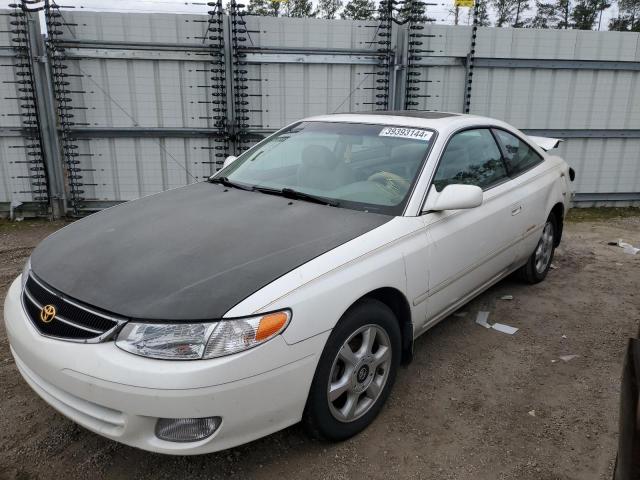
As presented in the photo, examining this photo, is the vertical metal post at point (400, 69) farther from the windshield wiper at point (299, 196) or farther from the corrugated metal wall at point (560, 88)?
the windshield wiper at point (299, 196)

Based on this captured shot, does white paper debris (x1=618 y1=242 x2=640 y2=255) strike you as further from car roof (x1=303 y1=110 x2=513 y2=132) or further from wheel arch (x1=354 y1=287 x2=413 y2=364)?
wheel arch (x1=354 y1=287 x2=413 y2=364)

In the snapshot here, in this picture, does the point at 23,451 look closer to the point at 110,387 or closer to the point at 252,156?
the point at 110,387

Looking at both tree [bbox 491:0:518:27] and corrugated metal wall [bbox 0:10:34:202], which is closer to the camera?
corrugated metal wall [bbox 0:10:34:202]

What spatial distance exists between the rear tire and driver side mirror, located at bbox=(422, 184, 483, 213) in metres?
1.97

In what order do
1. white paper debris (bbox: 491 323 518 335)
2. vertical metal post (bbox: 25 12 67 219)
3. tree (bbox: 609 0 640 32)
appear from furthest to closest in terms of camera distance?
tree (bbox: 609 0 640 32) → vertical metal post (bbox: 25 12 67 219) → white paper debris (bbox: 491 323 518 335)

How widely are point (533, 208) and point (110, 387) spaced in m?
3.53

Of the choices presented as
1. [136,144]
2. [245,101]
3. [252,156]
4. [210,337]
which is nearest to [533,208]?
[252,156]

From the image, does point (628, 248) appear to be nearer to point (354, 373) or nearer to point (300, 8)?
point (354, 373)

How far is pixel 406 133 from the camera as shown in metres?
3.49

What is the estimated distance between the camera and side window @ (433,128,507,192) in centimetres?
339

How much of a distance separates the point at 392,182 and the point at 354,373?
1212 millimetres

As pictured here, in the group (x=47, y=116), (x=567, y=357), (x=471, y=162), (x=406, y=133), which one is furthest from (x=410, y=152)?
(x=47, y=116)

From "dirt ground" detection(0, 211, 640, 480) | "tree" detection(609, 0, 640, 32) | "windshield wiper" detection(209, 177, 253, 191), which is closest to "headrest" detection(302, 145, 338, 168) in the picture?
"windshield wiper" detection(209, 177, 253, 191)

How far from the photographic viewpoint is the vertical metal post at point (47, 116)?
6695 mm
